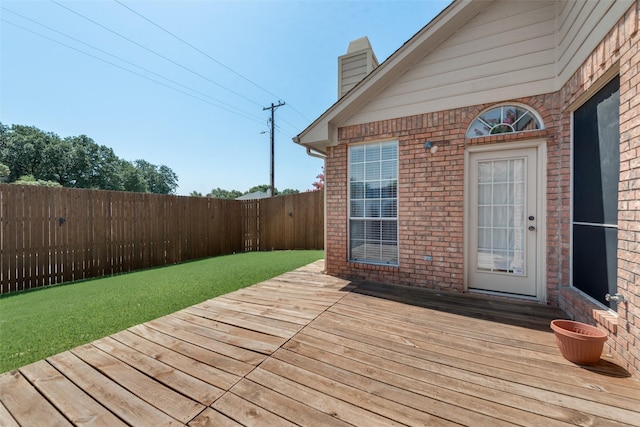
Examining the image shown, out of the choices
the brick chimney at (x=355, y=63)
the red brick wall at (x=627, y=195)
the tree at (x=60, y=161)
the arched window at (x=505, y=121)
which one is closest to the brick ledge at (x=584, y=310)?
the red brick wall at (x=627, y=195)

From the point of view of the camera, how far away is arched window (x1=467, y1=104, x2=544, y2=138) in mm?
3535

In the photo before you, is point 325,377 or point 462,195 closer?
point 325,377

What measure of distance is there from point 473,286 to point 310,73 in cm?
1068

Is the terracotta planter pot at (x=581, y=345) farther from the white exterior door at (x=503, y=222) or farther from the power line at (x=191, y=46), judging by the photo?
the power line at (x=191, y=46)

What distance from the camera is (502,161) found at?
3738 mm

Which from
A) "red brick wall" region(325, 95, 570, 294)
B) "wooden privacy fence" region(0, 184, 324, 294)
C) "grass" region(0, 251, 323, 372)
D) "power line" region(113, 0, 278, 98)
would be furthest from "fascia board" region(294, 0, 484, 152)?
"power line" region(113, 0, 278, 98)

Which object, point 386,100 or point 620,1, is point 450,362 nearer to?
point 620,1

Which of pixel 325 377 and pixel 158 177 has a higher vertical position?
pixel 158 177

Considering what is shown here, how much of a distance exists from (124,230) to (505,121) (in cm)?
875

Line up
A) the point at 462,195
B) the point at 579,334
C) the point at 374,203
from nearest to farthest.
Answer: the point at 579,334 → the point at 462,195 → the point at 374,203

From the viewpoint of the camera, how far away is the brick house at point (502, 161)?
2.27m

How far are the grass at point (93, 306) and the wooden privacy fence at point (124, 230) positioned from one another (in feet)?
2.66

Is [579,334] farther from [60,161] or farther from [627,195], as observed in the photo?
[60,161]

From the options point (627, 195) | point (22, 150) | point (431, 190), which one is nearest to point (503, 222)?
point (431, 190)
